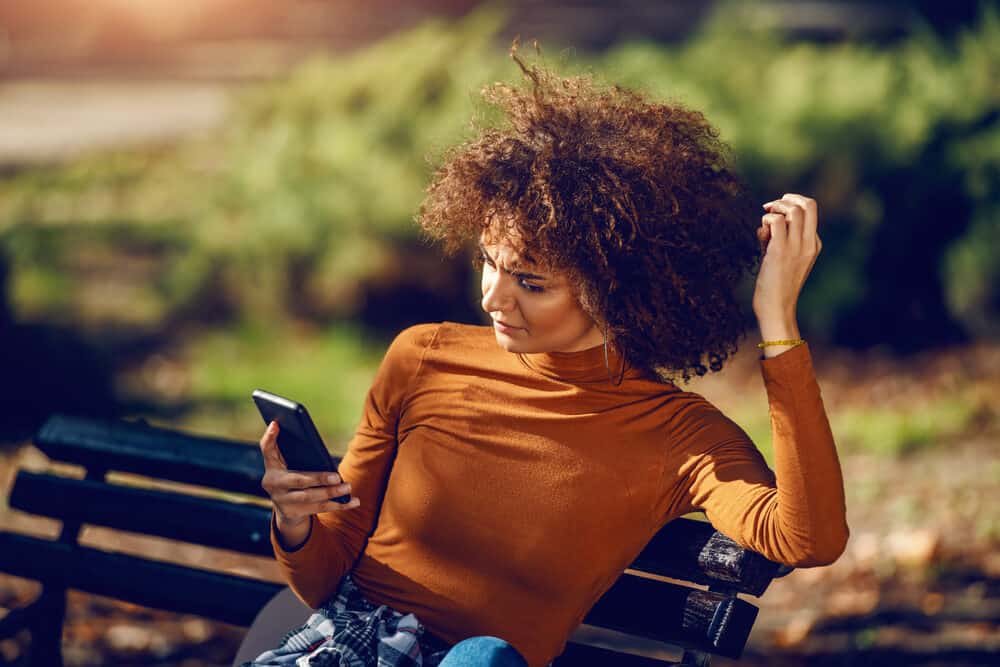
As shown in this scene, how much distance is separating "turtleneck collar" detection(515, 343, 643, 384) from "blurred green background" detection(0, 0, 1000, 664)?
2980 mm

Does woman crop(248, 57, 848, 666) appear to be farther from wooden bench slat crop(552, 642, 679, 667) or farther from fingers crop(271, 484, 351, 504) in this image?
wooden bench slat crop(552, 642, 679, 667)

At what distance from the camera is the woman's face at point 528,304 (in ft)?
7.35

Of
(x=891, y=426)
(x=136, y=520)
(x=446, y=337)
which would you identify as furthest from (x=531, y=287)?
(x=891, y=426)

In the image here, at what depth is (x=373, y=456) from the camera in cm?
249

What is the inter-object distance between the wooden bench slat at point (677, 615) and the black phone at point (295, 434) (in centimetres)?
67

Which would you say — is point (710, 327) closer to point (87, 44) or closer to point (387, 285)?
point (387, 285)

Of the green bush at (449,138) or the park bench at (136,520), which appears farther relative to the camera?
the green bush at (449,138)

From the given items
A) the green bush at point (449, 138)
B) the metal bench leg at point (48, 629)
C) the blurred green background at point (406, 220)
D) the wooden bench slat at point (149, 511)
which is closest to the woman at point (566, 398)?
the wooden bench slat at point (149, 511)

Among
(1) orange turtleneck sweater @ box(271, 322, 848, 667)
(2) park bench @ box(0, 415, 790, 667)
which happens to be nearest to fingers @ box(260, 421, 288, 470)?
(1) orange turtleneck sweater @ box(271, 322, 848, 667)

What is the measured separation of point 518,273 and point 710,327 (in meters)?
0.38

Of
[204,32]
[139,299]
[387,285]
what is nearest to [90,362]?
[139,299]

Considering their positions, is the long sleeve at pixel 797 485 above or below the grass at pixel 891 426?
below

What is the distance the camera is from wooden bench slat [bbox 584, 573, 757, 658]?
2.34m

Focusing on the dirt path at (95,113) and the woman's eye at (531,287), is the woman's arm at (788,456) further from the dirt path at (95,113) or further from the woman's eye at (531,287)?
the dirt path at (95,113)
